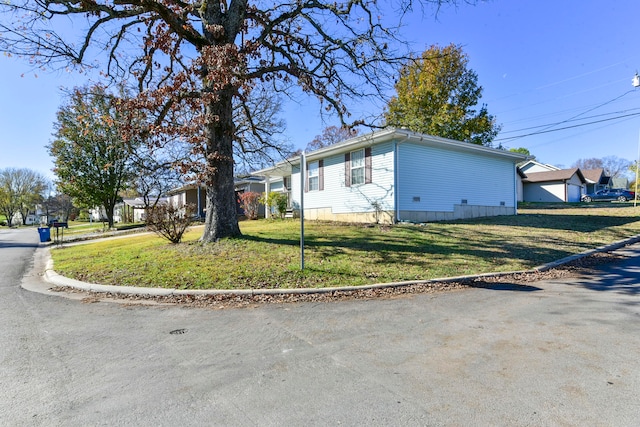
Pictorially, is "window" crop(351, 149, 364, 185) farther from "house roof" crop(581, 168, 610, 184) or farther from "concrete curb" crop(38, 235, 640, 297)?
"house roof" crop(581, 168, 610, 184)

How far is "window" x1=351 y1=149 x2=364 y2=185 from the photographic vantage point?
1610cm

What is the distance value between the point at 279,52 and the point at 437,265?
8.19 m

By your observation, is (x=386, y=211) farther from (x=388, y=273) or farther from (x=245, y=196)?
(x=245, y=196)

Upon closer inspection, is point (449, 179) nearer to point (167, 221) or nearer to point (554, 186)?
point (167, 221)

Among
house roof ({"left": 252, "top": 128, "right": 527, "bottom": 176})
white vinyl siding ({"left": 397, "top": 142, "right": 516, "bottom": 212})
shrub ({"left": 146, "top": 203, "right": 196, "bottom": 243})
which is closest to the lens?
shrub ({"left": 146, "top": 203, "right": 196, "bottom": 243})

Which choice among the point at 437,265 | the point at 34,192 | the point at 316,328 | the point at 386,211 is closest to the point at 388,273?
the point at 437,265

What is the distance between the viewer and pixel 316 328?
4.58m

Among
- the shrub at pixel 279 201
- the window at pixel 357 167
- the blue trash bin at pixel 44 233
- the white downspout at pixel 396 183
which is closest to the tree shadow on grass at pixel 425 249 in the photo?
the white downspout at pixel 396 183

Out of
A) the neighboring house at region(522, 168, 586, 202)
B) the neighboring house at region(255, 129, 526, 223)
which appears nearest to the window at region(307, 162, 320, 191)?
the neighboring house at region(255, 129, 526, 223)

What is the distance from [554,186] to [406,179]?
1282 inches

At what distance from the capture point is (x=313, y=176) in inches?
755

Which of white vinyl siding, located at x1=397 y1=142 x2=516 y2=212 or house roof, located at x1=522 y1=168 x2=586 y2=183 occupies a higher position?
house roof, located at x1=522 y1=168 x2=586 y2=183

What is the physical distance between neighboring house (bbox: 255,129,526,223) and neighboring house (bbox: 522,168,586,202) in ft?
78.5

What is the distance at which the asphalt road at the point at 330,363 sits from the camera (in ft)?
8.70
